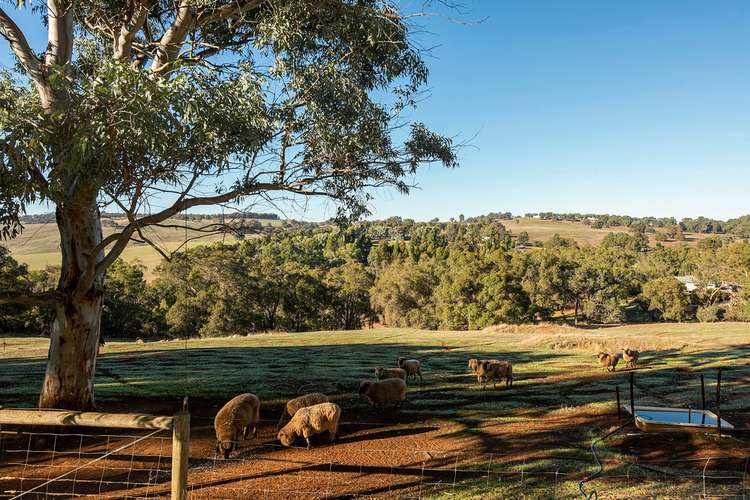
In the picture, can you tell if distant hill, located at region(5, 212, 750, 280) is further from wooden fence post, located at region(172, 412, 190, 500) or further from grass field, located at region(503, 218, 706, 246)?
wooden fence post, located at region(172, 412, 190, 500)

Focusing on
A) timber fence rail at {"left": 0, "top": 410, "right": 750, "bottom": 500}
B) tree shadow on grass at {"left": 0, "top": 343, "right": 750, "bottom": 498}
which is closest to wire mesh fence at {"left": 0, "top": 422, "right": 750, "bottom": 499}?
timber fence rail at {"left": 0, "top": 410, "right": 750, "bottom": 500}

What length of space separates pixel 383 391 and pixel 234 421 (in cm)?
342

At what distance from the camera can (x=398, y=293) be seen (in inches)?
2270

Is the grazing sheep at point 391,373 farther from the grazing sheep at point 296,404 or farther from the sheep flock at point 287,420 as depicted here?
the grazing sheep at point 296,404

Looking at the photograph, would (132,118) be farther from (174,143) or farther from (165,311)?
(165,311)

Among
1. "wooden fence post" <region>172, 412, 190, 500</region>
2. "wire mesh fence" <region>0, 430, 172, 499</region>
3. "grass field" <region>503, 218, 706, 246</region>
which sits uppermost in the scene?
"grass field" <region>503, 218, 706, 246</region>

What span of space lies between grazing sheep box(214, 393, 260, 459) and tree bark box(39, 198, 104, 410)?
112 inches

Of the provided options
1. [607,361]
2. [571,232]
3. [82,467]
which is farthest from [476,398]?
[571,232]

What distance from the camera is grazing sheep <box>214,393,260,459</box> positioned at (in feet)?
24.0

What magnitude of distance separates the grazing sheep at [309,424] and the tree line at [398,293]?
3815 cm

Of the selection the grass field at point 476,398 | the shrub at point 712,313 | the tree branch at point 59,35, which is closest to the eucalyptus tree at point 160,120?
the tree branch at point 59,35

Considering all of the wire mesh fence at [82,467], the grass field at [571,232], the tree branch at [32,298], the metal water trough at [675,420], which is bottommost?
the wire mesh fence at [82,467]

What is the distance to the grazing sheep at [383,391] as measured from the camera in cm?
994

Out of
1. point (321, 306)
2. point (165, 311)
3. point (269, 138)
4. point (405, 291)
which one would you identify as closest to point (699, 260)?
point (405, 291)
